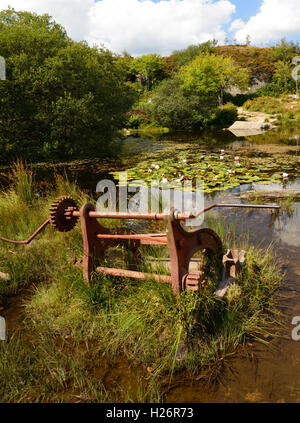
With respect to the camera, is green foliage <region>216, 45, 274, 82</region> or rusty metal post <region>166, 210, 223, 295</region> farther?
green foliage <region>216, 45, 274, 82</region>

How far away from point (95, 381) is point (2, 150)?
9.17m

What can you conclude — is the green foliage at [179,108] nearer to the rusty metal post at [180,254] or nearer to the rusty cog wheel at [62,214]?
the rusty cog wheel at [62,214]

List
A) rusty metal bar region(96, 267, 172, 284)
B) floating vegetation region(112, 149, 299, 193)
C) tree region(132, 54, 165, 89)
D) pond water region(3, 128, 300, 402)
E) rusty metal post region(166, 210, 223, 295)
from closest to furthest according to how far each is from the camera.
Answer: pond water region(3, 128, 300, 402)
rusty metal post region(166, 210, 223, 295)
rusty metal bar region(96, 267, 172, 284)
floating vegetation region(112, 149, 299, 193)
tree region(132, 54, 165, 89)

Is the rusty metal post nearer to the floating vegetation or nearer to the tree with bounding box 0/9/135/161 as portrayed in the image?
the floating vegetation

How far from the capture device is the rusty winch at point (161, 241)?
2264 millimetres

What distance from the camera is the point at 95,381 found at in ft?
7.11

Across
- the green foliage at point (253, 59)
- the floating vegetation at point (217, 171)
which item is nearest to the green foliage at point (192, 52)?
the green foliage at point (253, 59)

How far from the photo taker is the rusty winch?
2.26 meters

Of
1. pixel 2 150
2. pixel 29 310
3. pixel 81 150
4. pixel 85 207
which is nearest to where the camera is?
pixel 85 207

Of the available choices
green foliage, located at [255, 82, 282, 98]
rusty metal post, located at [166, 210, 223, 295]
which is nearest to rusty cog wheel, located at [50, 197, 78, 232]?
rusty metal post, located at [166, 210, 223, 295]

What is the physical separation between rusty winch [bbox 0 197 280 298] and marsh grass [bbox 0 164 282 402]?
116mm

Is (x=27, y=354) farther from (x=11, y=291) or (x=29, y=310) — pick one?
(x=11, y=291)

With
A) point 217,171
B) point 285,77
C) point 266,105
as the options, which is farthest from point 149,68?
point 217,171
